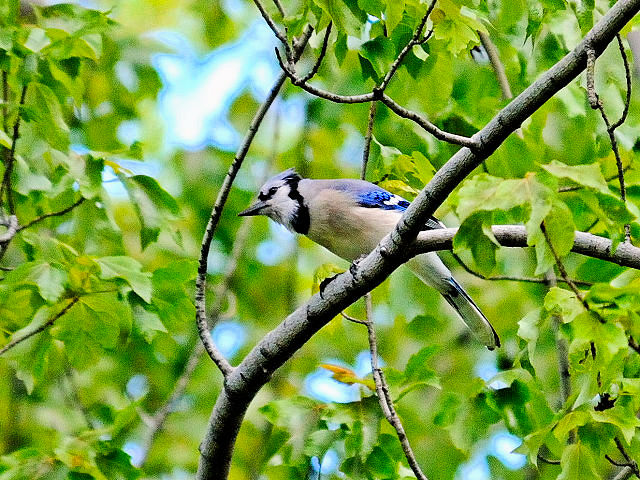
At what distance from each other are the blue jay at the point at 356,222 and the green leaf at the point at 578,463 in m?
1.15

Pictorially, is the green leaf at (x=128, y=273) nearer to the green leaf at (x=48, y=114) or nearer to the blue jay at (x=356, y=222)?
the green leaf at (x=48, y=114)

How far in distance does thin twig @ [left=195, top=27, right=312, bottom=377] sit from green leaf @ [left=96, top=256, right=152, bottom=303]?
0.20 m

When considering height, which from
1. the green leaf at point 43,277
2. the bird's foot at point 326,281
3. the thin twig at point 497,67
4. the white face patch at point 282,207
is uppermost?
the thin twig at point 497,67

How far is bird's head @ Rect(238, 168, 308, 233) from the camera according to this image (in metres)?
4.09

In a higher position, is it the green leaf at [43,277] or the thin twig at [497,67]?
the thin twig at [497,67]

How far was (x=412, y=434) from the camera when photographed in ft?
15.4

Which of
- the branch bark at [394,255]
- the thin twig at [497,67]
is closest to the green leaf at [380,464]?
the branch bark at [394,255]

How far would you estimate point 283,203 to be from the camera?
4.15 meters

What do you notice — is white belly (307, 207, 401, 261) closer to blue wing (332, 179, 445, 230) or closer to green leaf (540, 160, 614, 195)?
blue wing (332, 179, 445, 230)

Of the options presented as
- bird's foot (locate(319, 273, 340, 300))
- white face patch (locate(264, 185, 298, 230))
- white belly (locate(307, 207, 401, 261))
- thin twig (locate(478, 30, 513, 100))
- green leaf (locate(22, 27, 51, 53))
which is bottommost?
bird's foot (locate(319, 273, 340, 300))

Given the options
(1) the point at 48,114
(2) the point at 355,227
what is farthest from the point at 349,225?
(1) the point at 48,114

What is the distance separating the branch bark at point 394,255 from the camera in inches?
85.8

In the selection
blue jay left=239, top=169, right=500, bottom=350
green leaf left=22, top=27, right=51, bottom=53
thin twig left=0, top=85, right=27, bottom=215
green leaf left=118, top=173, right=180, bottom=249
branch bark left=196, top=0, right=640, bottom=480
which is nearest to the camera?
branch bark left=196, top=0, right=640, bottom=480

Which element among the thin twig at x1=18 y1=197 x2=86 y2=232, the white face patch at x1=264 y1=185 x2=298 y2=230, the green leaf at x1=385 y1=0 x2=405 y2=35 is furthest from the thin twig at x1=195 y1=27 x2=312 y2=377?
the white face patch at x1=264 y1=185 x2=298 y2=230
